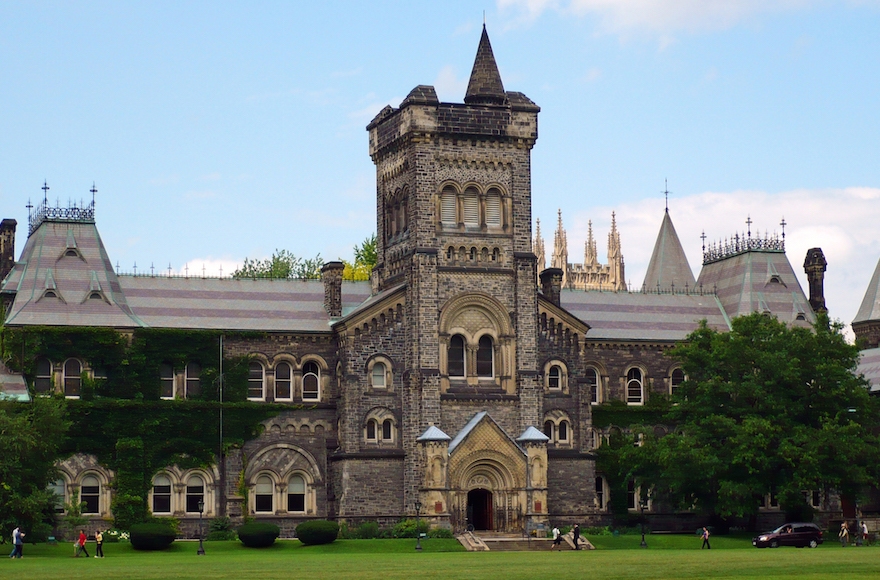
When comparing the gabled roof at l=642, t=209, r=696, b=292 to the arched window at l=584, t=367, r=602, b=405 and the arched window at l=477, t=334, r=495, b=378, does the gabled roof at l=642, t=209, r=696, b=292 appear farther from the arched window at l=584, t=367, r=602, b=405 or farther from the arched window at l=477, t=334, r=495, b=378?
the arched window at l=477, t=334, r=495, b=378

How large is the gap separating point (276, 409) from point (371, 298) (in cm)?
866

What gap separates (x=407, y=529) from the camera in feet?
259

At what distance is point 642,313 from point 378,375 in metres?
17.9

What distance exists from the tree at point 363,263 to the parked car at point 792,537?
49506mm

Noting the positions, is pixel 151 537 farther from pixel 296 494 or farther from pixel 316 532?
pixel 296 494

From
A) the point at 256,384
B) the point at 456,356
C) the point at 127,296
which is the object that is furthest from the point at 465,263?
the point at 127,296

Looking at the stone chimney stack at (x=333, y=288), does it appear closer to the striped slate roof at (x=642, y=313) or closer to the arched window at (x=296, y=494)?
the arched window at (x=296, y=494)

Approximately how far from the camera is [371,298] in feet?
287

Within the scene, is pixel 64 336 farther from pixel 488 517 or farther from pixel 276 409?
pixel 488 517

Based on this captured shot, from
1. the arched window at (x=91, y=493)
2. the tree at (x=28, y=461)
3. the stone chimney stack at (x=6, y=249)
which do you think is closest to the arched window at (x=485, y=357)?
the arched window at (x=91, y=493)

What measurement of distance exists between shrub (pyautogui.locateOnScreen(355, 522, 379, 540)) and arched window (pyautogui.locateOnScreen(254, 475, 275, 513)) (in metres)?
5.20

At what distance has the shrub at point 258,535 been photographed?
2943 inches

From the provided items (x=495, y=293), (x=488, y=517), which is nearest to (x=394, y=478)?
(x=488, y=517)

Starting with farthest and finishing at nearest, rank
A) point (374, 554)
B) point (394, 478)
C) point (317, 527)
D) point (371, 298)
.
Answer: point (371, 298) < point (394, 478) < point (317, 527) < point (374, 554)
